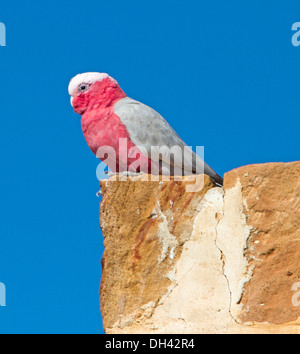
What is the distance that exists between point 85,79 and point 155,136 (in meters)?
1.28

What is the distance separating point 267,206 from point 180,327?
142 centimetres

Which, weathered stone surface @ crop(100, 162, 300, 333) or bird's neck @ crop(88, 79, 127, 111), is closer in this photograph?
weathered stone surface @ crop(100, 162, 300, 333)

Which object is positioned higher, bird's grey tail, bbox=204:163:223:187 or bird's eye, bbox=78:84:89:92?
bird's eye, bbox=78:84:89:92

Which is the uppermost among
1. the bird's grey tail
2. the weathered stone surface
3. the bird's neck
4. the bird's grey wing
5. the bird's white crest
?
the bird's white crest

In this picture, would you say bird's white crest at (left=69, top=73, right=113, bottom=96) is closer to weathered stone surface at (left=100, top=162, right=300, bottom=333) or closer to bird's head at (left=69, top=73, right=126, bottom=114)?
bird's head at (left=69, top=73, right=126, bottom=114)

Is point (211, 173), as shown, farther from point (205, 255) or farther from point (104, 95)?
point (104, 95)

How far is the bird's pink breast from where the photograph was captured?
24.7 ft

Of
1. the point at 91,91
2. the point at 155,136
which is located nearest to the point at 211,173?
the point at 155,136

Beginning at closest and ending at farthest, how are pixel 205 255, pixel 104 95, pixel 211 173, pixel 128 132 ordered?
pixel 205 255
pixel 211 173
pixel 128 132
pixel 104 95

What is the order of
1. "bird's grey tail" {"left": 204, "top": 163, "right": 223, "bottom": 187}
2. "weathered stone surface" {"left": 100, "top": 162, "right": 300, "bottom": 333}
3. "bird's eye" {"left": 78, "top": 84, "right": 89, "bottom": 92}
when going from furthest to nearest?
"bird's eye" {"left": 78, "top": 84, "right": 89, "bottom": 92} → "bird's grey tail" {"left": 204, "top": 163, "right": 223, "bottom": 187} → "weathered stone surface" {"left": 100, "top": 162, "right": 300, "bottom": 333}

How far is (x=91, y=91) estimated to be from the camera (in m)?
8.05

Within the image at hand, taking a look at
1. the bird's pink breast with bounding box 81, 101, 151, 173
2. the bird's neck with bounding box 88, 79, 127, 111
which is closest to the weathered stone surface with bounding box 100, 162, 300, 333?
the bird's pink breast with bounding box 81, 101, 151, 173

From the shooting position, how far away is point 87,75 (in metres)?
8.14
